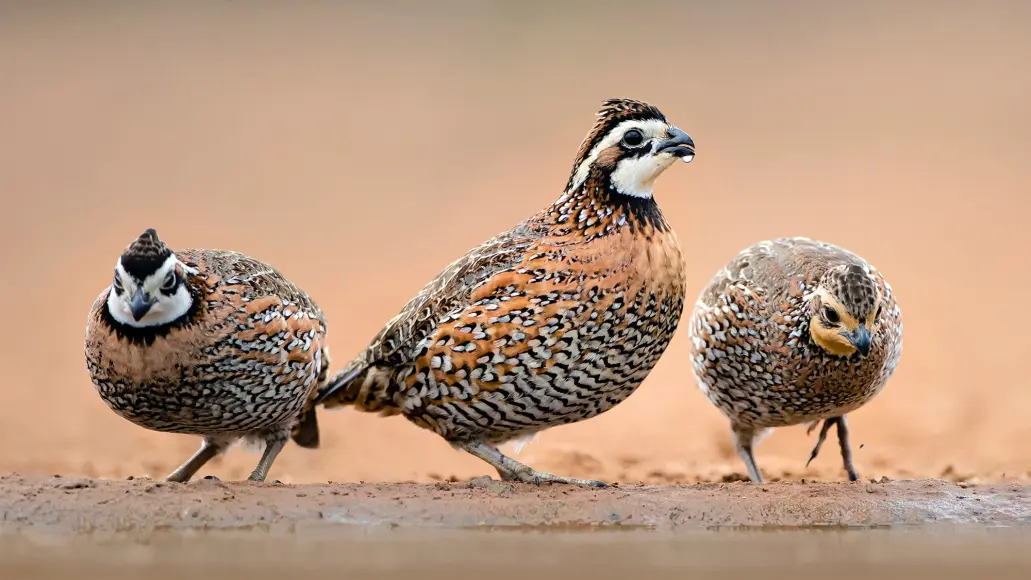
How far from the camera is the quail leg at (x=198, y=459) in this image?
8166 mm

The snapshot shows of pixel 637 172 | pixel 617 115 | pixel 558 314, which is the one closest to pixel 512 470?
pixel 558 314

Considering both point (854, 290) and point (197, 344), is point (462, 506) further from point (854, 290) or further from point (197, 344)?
Result: point (854, 290)

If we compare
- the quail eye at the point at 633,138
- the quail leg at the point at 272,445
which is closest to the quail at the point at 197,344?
the quail leg at the point at 272,445

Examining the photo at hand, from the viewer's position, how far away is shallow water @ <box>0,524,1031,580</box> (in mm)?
5234

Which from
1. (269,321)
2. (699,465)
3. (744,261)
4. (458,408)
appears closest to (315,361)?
(269,321)

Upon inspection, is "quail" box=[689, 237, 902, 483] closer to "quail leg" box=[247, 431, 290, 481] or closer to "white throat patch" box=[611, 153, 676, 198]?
"white throat patch" box=[611, 153, 676, 198]

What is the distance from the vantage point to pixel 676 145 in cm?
727

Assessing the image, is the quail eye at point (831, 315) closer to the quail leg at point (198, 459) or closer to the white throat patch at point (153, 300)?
the white throat patch at point (153, 300)

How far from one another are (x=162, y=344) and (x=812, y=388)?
12.2ft

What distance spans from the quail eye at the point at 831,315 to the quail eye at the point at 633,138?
1.49m

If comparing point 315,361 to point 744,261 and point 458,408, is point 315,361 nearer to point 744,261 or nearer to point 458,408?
point 458,408

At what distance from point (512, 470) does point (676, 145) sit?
6.54 feet

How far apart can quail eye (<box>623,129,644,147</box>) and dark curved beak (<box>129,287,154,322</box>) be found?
8.80 ft

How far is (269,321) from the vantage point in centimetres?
741
